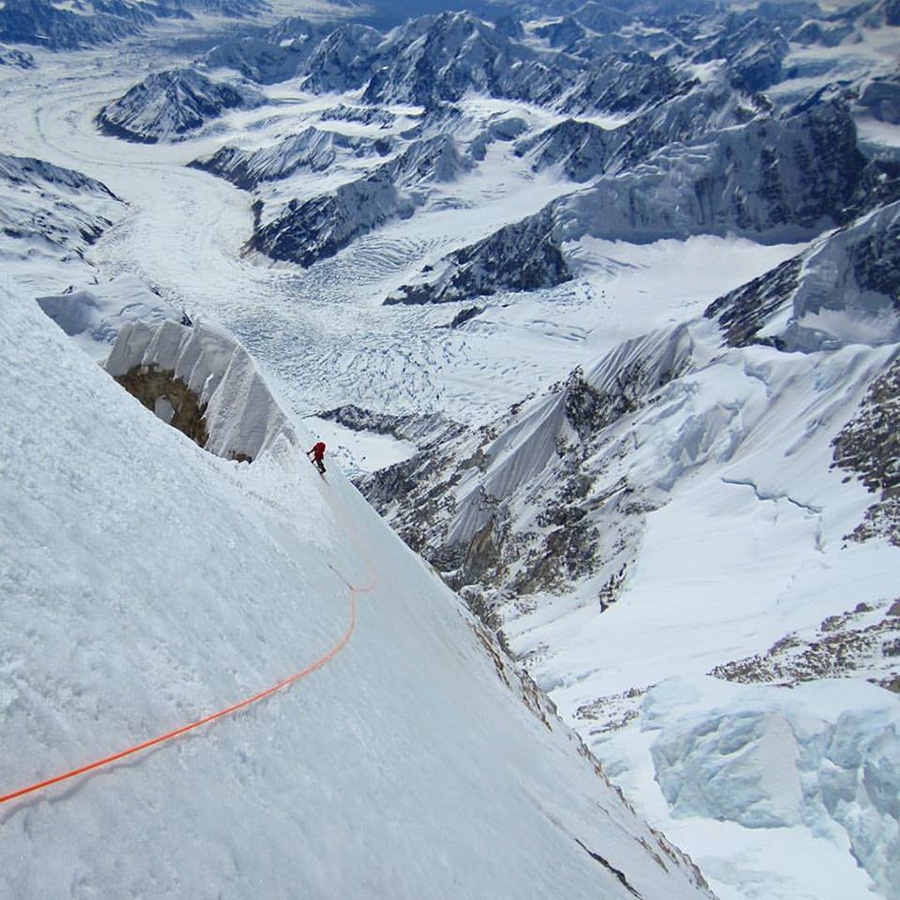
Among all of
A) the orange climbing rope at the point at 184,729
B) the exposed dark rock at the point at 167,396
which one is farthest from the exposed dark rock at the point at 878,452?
the orange climbing rope at the point at 184,729

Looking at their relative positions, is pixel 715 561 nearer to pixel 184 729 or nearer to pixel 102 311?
pixel 184 729

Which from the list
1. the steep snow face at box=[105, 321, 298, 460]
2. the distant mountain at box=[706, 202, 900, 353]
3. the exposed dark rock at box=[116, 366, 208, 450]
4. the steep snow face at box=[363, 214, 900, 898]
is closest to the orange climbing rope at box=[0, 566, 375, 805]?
the steep snow face at box=[105, 321, 298, 460]

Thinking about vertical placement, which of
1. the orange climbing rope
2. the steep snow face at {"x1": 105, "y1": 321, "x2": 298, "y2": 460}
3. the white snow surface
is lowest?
the white snow surface

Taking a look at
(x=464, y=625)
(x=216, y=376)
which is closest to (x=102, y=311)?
(x=216, y=376)

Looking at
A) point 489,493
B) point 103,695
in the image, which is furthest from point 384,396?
point 103,695

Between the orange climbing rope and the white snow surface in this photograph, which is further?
the white snow surface

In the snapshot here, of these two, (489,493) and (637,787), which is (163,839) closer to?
(637,787)

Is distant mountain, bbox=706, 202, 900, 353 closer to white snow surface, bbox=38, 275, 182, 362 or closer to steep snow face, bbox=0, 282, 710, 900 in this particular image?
white snow surface, bbox=38, 275, 182, 362

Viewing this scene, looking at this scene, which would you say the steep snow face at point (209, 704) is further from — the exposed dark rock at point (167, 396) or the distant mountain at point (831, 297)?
the distant mountain at point (831, 297)
